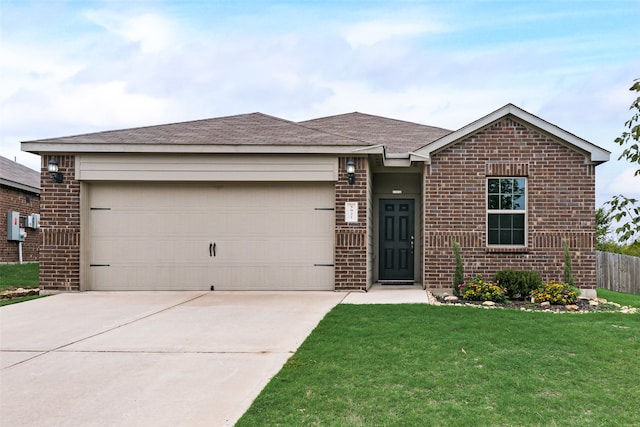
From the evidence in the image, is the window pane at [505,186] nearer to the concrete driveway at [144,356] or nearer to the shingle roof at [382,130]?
the shingle roof at [382,130]

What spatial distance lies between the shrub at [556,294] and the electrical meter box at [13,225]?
18563 mm

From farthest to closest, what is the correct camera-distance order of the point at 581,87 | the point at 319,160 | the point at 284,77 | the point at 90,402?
the point at 284,77, the point at 581,87, the point at 319,160, the point at 90,402

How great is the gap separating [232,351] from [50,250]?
7.03 m

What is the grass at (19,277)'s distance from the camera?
13.3 m

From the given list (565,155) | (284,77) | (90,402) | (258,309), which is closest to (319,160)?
(258,309)

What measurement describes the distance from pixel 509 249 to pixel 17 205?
18.5 metres

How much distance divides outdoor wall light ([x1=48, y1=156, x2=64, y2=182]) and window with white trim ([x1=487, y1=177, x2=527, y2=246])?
9.31 m

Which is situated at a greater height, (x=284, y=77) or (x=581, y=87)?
(x=284, y=77)

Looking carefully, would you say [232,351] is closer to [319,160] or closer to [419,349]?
[419,349]

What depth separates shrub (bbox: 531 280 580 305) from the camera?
31.4 ft

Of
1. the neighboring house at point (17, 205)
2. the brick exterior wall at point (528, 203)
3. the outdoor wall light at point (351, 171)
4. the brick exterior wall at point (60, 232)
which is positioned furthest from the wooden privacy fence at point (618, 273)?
the neighboring house at point (17, 205)

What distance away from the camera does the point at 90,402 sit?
4.43 m

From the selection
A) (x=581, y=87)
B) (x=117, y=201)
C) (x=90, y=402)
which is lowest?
(x=90, y=402)

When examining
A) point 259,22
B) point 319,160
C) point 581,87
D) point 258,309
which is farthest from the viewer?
point 581,87
